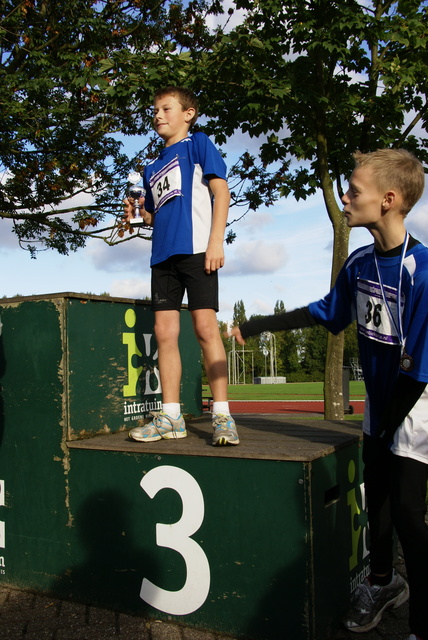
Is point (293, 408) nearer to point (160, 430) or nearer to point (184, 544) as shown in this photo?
point (160, 430)

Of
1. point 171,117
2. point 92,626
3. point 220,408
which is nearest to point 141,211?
point 171,117

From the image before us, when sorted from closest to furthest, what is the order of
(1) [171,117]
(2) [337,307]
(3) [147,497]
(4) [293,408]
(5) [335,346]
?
1. (2) [337,307]
2. (3) [147,497]
3. (1) [171,117]
4. (5) [335,346]
5. (4) [293,408]

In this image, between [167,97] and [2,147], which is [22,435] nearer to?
[167,97]

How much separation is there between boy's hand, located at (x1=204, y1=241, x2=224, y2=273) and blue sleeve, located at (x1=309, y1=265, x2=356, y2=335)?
0.63m

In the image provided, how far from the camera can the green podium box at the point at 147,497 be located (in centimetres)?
243

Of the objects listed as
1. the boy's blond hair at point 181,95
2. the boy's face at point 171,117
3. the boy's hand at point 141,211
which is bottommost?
the boy's hand at point 141,211

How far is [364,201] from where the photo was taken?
2375 mm

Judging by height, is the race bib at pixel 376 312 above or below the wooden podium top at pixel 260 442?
above

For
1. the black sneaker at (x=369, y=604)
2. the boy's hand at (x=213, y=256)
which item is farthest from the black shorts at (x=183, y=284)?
the black sneaker at (x=369, y=604)

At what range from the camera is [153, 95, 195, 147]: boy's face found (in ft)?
10.9

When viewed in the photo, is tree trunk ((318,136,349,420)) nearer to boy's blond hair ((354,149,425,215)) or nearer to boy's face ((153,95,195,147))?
boy's face ((153,95,195,147))

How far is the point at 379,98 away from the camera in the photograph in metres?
6.10

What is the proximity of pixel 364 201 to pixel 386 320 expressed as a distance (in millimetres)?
500

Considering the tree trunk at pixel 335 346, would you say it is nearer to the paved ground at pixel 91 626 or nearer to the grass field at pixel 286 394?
the paved ground at pixel 91 626
